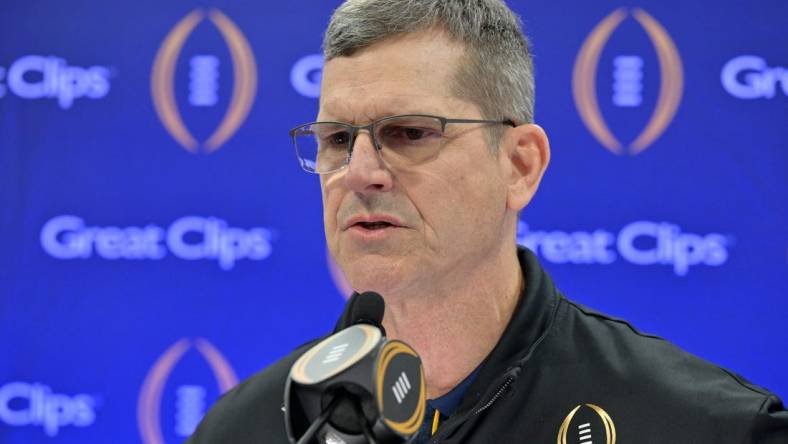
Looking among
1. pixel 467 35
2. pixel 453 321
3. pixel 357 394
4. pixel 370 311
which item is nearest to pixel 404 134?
pixel 467 35

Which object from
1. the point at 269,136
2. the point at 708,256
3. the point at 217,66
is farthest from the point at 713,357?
the point at 217,66

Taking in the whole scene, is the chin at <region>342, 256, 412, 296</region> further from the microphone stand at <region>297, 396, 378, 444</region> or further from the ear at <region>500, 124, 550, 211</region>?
the microphone stand at <region>297, 396, 378, 444</region>

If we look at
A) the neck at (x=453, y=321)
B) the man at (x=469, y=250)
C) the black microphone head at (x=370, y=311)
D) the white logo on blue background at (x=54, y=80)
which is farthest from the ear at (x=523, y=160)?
the white logo on blue background at (x=54, y=80)

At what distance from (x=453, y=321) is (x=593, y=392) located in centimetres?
33

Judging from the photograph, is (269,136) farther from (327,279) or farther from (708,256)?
(708,256)

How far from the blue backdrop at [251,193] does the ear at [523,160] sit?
1323 millimetres

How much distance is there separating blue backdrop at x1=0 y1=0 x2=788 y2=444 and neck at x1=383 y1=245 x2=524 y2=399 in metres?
1.44

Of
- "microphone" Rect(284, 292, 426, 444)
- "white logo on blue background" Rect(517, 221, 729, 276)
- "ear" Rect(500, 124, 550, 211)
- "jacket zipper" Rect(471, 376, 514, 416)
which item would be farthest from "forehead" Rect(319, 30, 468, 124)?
"white logo on blue background" Rect(517, 221, 729, 276)

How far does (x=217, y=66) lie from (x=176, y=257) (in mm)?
761

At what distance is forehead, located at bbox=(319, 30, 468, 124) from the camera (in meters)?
2.03

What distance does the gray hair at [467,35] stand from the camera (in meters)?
2.11

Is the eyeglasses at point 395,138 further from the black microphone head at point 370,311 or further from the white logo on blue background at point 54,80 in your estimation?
the white logo on blue background at point 54,80

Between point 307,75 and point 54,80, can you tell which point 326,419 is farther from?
point 54,80

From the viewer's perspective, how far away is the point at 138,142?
3840mm
